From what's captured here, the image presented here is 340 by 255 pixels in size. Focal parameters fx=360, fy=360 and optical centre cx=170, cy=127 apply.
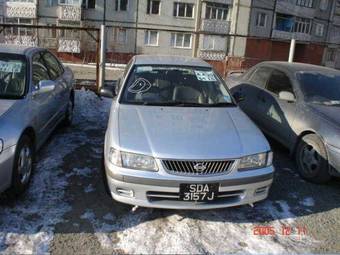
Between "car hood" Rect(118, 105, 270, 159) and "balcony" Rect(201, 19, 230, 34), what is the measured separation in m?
29.3

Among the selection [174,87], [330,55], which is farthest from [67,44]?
[330,55]

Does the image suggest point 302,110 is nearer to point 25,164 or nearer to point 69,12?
point 25,164

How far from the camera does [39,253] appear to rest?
302 cm

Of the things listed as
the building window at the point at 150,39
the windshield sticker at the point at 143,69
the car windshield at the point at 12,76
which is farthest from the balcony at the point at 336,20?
the car windshield at the point at 12,76

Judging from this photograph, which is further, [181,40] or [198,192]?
[181,40]

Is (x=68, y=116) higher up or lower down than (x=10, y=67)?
lower down

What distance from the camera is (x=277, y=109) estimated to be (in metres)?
5.70

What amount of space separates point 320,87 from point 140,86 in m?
2.82

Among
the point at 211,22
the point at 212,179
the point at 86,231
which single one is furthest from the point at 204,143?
→ the point at 211,22

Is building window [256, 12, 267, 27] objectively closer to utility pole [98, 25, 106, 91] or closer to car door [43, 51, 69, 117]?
utility pole [98, 25, 106, 91]

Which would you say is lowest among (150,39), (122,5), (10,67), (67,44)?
(67,44)

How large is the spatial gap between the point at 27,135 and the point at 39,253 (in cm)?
145

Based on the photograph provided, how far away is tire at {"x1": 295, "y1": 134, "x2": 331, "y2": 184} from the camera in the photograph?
461 centimetres

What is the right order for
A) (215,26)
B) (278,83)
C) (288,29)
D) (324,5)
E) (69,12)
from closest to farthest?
1. (278,83)
2. (69,12)
3. (215,26)
4. (288,29)
5. (324,5)
